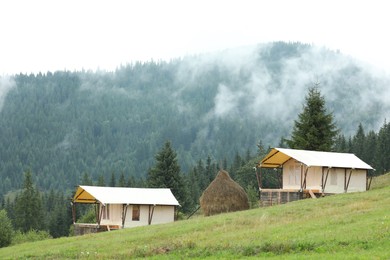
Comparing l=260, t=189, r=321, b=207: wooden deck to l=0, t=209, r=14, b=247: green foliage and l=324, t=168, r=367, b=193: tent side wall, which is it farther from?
l=0, t=209, r=14, b=247: green foliage

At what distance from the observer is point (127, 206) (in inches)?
2420

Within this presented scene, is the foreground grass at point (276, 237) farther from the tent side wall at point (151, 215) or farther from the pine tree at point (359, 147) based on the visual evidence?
the pine tree at point (359, 147)

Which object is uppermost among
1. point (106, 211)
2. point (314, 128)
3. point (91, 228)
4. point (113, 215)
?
point (314, 128)

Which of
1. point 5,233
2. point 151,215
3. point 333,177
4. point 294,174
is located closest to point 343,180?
point 333,177

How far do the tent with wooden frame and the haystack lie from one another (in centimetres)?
461

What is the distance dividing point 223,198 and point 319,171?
27.5ft

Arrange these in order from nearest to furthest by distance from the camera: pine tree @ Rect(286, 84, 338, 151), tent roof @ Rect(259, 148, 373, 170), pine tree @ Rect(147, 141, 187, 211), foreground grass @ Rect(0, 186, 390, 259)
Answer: foreground grass @ Rect(0, 186, 390, 259) < tent roof @ Rect(259, 148, 373, 170) < pine tree @ Rect(286, 84, 338, 151) < pine tree @ Rect(147, 141, 187, 211)

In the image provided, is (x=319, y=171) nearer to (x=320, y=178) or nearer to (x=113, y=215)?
(x=320, y=178)

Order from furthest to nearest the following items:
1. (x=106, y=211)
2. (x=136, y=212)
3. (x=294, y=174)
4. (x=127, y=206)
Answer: (x=106, y=211)
(x=136, y=212)
(x=127, y=206)
(x=294, y=174)

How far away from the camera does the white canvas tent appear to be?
61406 mm

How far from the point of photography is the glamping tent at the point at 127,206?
6138 centimetres

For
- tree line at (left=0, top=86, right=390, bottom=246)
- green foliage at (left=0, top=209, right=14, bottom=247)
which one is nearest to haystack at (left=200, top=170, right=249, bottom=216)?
tree line at (left=0, top=86, right=390, bottom=246)

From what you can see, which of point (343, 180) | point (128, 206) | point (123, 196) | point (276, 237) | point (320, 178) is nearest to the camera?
point (276, 237)

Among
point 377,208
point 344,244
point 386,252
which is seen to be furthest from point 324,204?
point 386,252
